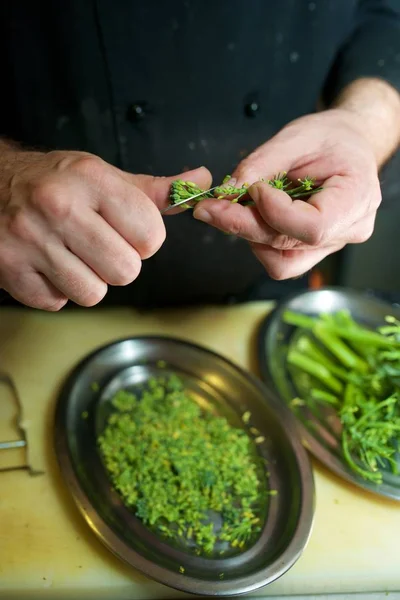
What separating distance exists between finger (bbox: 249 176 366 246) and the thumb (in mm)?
67

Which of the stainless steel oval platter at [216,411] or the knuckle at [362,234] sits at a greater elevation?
the knuckle at [362,234]

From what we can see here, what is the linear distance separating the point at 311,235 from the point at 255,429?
441 mm

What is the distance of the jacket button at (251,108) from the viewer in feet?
3.57

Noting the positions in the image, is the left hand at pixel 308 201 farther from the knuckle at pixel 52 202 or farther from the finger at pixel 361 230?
the knuckle at pixel 52 202

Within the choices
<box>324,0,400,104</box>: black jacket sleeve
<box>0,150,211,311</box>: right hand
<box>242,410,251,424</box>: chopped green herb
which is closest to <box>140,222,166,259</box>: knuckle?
<box>0,150,211,311</box>: right hand

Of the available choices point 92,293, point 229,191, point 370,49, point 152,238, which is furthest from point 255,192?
point 370,49

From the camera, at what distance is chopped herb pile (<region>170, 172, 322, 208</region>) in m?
0.73

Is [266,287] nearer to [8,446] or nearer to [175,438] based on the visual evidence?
[175,438]

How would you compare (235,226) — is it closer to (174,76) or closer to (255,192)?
(255,192)

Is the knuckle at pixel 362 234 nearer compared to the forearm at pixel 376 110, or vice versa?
the knuckle at pixel 362 234

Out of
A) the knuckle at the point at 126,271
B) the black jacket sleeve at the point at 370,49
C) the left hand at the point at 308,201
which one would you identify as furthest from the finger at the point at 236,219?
the black jacket sleeve at the point at 370,49

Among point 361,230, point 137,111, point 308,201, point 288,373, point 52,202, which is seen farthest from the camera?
point 288,373

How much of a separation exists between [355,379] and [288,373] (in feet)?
0.44

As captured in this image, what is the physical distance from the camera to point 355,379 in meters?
1.11
